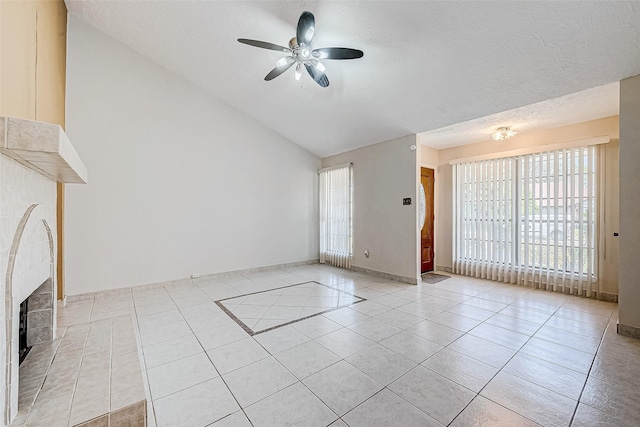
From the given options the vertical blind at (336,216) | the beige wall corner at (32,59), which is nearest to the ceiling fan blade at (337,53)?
the beige wall corner at (32,59)

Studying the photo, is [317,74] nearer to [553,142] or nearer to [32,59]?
[32,59]

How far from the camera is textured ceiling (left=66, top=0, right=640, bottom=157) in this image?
2.35 metres

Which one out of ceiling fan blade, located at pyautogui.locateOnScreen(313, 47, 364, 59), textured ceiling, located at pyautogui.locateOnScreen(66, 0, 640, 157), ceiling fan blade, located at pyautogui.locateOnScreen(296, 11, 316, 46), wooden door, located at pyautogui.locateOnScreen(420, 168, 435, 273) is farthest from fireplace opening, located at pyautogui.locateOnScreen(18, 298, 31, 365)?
wooden door, located at pyautogui.locateOnScreen(420, 168, 435, 273)

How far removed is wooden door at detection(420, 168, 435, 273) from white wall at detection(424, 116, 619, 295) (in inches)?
7.7

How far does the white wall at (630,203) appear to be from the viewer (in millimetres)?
2615

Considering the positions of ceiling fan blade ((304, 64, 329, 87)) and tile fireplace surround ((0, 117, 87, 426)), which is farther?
ceiling fan blade ((304, 64, 329, 87))

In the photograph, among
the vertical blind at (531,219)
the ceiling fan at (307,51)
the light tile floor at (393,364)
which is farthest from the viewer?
the vertical blind at (531,219)

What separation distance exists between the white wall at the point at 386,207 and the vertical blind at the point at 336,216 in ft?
0.50

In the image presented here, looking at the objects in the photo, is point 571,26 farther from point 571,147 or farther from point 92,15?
point 92,15

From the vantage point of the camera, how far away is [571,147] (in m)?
3.94

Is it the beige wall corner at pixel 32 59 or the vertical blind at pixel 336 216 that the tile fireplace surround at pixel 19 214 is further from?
the vertical blind at pixel 336 216

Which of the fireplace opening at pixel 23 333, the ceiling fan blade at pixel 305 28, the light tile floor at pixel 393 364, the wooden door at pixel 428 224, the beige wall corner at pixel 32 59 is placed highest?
the ceiling fan blade at pixel 305 28

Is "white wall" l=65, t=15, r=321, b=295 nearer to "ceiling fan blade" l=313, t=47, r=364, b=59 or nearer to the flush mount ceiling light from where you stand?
"ceiling fan blade" l=313, t=47, r=364, b=59

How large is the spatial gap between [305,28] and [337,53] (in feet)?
1.29
